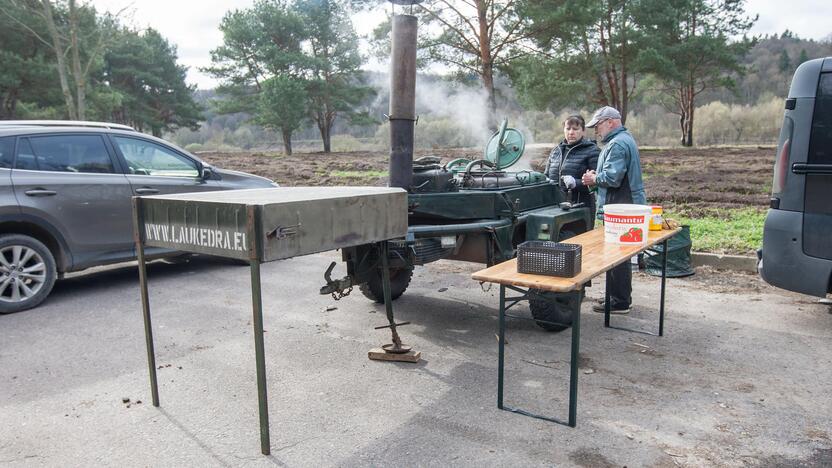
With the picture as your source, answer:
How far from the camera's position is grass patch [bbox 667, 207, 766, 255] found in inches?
294

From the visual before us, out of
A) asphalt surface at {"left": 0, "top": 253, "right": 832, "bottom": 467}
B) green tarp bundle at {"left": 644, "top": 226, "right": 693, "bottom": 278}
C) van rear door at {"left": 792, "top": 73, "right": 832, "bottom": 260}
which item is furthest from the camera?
green tarp bundle at {"left": 644, "top": 226, "right": 693, "bottom": 278}

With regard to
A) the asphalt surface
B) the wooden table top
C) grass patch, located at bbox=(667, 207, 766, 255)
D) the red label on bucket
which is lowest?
the asphalt surface

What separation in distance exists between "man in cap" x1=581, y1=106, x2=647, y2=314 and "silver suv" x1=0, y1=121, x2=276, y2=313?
15.0 ft

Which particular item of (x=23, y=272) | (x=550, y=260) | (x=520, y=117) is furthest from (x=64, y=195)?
(x=520, y=117)

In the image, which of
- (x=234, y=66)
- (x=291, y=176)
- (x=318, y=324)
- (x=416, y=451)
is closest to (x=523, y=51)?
(x=291, y=176)

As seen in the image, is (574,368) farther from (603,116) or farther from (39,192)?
(39,192)

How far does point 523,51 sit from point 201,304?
18362mm

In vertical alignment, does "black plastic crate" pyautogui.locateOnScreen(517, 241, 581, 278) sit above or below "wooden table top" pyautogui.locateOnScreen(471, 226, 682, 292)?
above

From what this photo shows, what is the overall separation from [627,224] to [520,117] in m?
24.6

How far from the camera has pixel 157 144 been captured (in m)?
6.87

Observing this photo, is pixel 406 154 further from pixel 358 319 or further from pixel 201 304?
pixel 201 304

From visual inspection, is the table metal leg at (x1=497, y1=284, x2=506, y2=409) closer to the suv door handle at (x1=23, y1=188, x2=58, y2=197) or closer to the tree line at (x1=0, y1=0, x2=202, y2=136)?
the suv door handle at (x1=23, y1=188, x2=58, y2=197)

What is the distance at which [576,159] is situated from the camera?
5930mm

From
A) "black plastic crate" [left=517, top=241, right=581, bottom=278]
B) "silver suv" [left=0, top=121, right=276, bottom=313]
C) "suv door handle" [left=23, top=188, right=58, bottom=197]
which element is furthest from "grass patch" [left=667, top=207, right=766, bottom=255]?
"suv door handle" [left=23, top=188, right=58, bottom=197]
